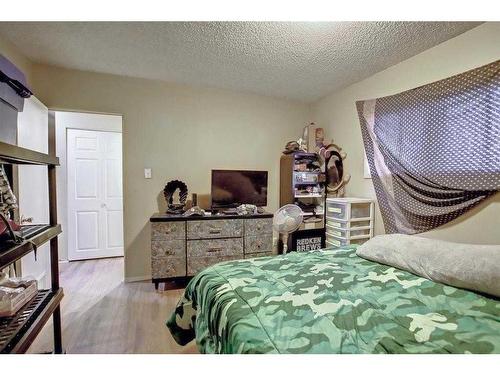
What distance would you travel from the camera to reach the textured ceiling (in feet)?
6.19

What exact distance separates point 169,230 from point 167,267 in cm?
39

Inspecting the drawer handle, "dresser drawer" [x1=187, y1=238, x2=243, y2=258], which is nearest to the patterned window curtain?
"dresser drawer" [x1=187, y1=238, x2=243, y2=258]

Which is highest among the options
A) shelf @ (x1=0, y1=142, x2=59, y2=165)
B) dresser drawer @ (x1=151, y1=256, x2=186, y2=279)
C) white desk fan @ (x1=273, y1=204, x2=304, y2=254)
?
shelf @ (x1=0, y1=142, x2=59, y2=165)

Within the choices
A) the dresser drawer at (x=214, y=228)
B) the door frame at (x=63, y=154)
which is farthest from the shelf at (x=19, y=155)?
the door frame at (x=63, y=154)

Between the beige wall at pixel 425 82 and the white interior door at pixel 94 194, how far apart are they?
10.7 ft

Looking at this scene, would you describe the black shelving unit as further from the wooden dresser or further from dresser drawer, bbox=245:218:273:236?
dresser drawer, bbox=245:218:273:236

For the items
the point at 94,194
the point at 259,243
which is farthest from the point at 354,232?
the point at 94,194

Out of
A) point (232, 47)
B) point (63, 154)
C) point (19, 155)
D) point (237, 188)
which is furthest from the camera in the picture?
point (63, 154)

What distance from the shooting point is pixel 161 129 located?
3037 mm

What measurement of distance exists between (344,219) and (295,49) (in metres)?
1.72

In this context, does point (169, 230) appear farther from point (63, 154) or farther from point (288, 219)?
point (63, 154)

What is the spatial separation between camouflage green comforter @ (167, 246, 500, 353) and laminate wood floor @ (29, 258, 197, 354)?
0.50m

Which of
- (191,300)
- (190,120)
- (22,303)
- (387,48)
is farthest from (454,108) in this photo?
(22,303)
